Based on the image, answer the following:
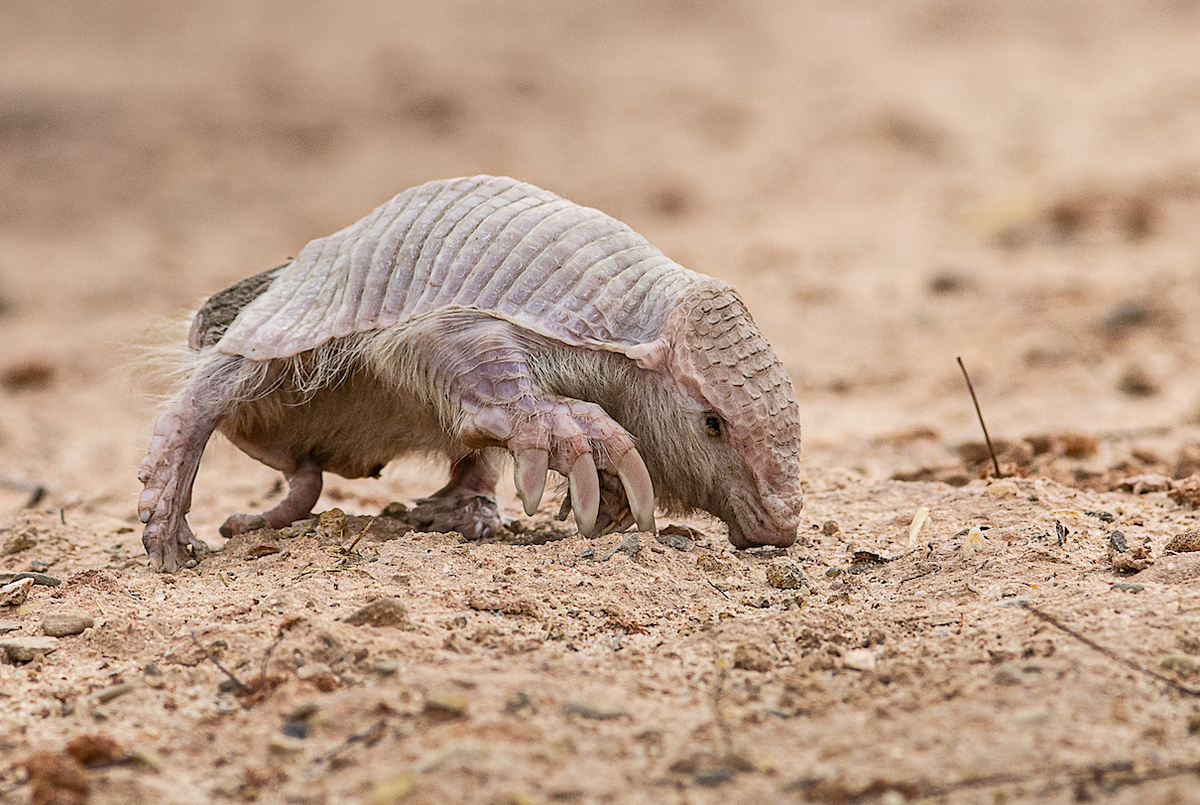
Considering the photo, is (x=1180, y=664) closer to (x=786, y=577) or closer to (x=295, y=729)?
(x=786, y=577)

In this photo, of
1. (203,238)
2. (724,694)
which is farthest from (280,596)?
(203,238)

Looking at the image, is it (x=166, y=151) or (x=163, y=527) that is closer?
(x=163, y=527)

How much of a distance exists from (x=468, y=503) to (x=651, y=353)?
113 centimetres

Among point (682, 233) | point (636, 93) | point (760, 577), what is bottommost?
point (760, 577)

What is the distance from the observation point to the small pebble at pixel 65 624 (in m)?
3.01

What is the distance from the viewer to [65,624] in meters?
3.02

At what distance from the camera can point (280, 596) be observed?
3.08 m

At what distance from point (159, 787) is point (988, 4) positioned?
59.3ft

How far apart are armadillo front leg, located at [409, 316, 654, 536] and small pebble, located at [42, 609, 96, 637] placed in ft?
3.79

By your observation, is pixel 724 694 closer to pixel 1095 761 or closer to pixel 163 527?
pixel 1095 761

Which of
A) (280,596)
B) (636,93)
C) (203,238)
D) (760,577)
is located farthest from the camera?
(636,93)

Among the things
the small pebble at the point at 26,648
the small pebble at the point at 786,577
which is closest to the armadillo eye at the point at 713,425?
the small pebble at the point at 786,577

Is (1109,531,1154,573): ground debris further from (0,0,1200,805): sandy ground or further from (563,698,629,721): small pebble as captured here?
(563,698,629,721): small pebble

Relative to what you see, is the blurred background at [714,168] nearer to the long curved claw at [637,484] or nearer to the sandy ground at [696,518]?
the sandy ground at [696,518]
